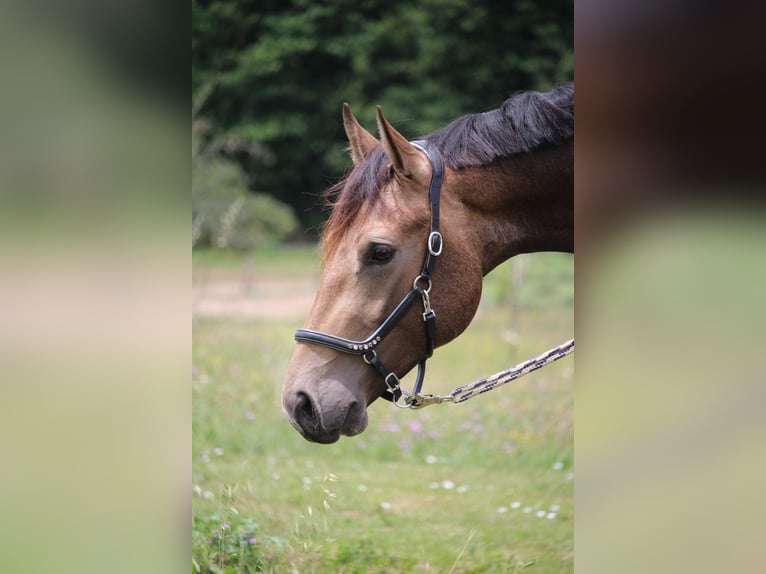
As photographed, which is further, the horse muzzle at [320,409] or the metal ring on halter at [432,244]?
the metal ring on halter at [432,244]

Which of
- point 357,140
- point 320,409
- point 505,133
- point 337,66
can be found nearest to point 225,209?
point 337,66

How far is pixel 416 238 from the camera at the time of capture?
237 cm

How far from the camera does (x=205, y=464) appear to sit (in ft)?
15.4

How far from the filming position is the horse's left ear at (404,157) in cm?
230

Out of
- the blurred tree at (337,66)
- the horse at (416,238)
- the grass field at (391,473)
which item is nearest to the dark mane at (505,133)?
the horse at (416,238)

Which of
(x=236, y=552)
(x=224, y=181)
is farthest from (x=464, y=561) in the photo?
(x=224, y=181)

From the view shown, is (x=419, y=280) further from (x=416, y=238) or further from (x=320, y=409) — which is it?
(x=320, y=409)

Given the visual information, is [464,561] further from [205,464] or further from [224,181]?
[224,181]

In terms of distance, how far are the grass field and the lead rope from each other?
1.94ft

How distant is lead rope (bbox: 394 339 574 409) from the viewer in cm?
247

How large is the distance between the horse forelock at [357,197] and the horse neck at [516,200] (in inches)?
10.8

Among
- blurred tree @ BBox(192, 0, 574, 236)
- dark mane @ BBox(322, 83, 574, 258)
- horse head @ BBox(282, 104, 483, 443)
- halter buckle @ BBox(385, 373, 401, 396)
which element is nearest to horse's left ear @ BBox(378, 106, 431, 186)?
horse head @ BBox(282, 104, 483, 443)

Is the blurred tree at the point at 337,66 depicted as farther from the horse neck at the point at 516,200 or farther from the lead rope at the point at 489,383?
the lead rope at the point at 489,383
